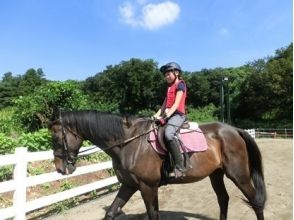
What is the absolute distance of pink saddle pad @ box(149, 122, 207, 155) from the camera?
20.5ft

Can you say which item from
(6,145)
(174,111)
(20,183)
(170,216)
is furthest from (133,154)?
(6,145)

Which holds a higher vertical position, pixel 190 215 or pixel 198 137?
pixel 198 137

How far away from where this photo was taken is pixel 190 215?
25.7 ft

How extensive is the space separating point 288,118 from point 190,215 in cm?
4925

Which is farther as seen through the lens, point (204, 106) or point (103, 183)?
point (204, 106)

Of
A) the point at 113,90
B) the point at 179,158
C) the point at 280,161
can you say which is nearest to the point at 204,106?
the point at 113,90

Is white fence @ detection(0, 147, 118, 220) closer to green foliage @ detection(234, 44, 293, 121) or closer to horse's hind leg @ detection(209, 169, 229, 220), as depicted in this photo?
horse's hind leg @ detection(209, 169, 229, 220)

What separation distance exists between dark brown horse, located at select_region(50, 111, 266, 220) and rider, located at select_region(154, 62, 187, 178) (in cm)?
24

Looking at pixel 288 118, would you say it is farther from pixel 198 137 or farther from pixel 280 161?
pixel 198 137

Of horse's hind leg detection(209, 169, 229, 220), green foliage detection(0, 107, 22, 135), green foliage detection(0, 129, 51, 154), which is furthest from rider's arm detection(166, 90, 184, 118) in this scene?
green foliage detection(0, 107, 22, 135)

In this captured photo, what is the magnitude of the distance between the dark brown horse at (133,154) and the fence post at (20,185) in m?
1.97

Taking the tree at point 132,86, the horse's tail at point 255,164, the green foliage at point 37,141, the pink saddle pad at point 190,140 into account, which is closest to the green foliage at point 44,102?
the green foliage at point 37,141

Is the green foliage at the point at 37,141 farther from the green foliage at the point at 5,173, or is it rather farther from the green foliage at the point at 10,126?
the green foliage at the point at 10,126

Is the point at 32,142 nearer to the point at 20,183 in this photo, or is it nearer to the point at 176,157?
the point at 20,183
